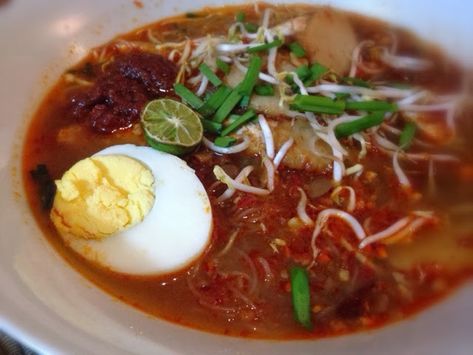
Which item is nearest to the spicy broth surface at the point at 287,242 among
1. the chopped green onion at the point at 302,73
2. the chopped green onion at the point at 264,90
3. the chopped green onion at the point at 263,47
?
the chopped green onion at the point at 264,90

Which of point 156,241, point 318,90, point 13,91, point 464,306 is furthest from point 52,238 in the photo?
point 464,306

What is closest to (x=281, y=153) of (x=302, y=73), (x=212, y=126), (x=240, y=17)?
(x=212, y=126)

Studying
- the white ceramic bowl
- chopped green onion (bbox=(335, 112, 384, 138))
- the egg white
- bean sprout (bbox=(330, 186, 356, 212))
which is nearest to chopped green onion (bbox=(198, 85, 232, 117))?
the egg white

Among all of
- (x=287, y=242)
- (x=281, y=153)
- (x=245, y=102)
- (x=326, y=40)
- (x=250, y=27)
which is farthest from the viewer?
(x=250, y=27)

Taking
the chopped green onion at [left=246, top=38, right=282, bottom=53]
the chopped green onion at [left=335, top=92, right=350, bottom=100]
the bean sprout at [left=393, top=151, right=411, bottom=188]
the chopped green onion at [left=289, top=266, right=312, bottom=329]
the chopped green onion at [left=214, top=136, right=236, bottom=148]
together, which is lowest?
the chopped green onion at [left=289, top=266, right=312, bottom=329]

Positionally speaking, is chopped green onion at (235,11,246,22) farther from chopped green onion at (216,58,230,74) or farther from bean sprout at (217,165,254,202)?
bean sprout at (217,165,254,202)

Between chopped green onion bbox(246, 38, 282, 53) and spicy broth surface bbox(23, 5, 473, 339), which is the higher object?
chopped green onion bbox(246, 38, 282, 53)

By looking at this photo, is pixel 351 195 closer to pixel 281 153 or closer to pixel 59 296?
Answer: pixel 281 153
